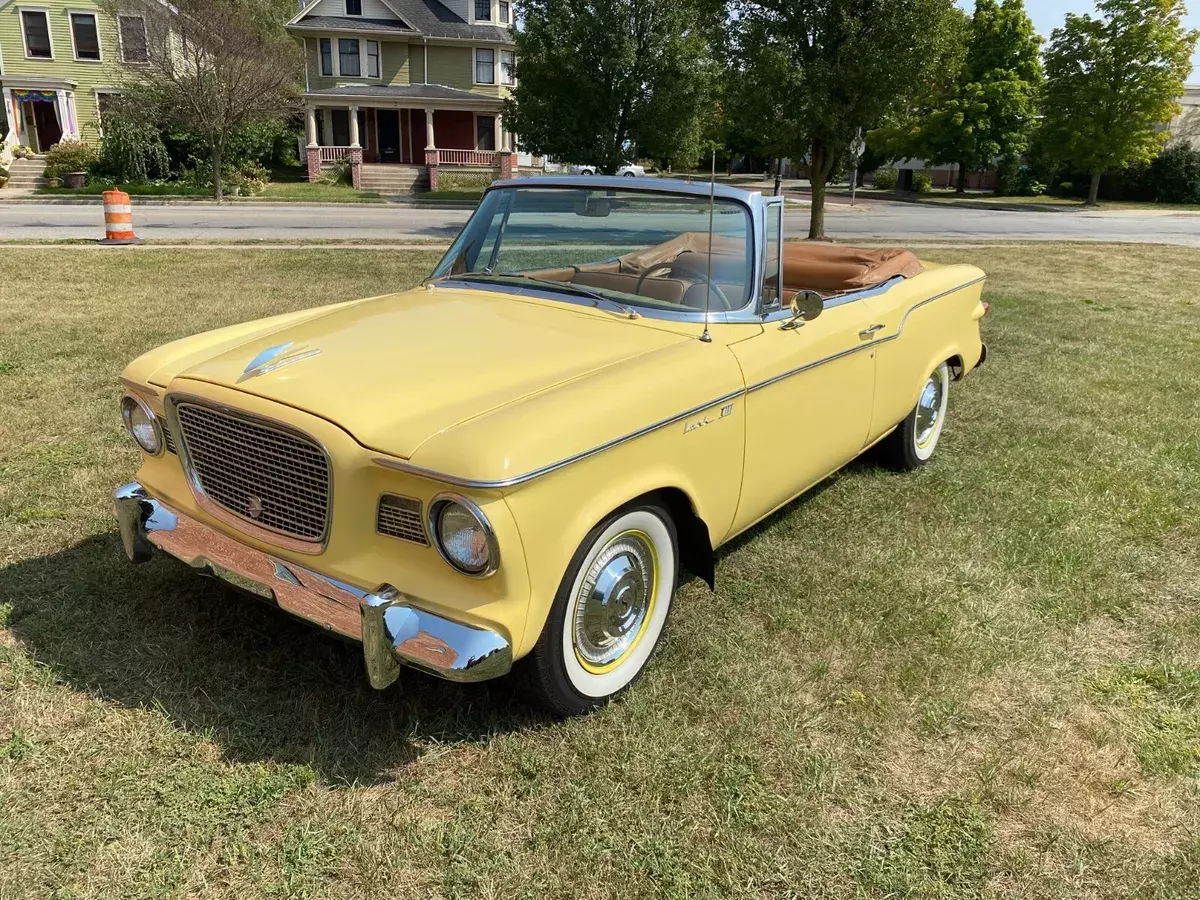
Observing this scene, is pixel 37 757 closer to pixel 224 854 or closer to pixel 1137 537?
pixel 224 854

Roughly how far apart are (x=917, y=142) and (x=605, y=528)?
44.2m

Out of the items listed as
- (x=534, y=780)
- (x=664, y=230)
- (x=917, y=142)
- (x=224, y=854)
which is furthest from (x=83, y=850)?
(x=917, y=142)

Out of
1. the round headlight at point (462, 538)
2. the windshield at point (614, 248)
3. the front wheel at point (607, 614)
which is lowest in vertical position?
the front wheel at point (607, 614)

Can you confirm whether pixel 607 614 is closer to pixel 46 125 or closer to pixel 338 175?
pixel 338 175

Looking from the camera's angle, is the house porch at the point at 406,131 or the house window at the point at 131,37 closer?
the house window at the point at 131,37

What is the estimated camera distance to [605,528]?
8.70ft

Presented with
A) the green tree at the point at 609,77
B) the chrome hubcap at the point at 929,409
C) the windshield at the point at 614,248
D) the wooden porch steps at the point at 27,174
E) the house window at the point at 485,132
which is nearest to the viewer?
the windshield at the point at 614,248

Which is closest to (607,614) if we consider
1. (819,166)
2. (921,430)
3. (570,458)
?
(570,458)

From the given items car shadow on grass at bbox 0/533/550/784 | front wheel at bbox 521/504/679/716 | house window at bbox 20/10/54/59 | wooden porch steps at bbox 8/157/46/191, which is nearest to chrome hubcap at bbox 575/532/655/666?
front wheel at bbox 521/504/679/716

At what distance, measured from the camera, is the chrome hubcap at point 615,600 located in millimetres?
2734

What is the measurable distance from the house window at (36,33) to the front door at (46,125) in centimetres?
174

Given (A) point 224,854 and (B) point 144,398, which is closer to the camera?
(A) point 224,854

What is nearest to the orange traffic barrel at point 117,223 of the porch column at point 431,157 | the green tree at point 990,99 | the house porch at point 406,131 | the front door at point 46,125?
the house porch at point 406,131

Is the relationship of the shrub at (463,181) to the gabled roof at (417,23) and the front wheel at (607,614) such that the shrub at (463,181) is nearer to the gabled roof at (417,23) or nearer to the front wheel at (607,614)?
the gabled roof at (417,23)
